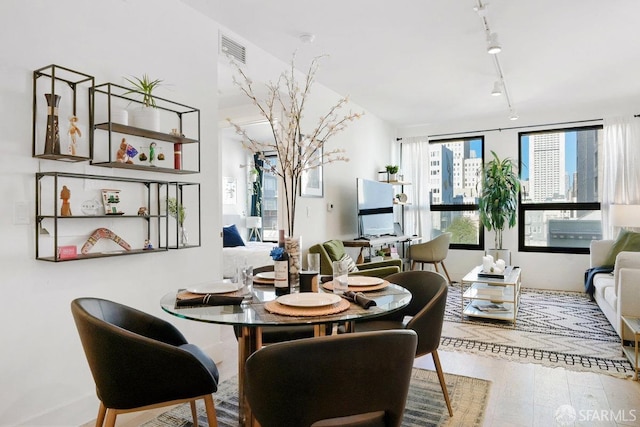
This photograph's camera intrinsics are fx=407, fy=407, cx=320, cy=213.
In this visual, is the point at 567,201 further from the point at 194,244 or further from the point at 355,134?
the point at 194,244

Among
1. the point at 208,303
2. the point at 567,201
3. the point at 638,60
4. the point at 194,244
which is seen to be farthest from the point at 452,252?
the point at 208,303

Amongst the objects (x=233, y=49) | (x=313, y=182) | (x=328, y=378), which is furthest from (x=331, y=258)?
(x=328, y=378)

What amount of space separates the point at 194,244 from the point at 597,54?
389cm

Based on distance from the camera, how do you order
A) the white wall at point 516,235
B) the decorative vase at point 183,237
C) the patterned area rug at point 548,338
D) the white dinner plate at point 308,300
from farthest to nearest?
the white wall at point 516,235 → the patterned area rug at point 548,338 → the decorative vase at point 183,237 → the white dinner plate at point 308,300

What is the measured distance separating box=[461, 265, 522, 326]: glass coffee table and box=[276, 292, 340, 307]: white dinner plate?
2805mm

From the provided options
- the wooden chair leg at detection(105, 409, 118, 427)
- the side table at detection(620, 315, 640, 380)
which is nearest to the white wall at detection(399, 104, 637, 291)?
the side table at detection(620, 315, 640, 380)

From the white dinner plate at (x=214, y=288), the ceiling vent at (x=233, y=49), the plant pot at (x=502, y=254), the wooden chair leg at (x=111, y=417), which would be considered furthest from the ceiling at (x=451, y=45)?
the wooden chair leg at (x=111, y=417)

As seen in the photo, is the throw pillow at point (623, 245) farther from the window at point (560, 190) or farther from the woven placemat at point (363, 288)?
the woven placemat at point (363, 288)

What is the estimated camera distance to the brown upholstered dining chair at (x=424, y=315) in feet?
6.59

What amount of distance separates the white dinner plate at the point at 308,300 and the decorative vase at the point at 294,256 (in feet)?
0.66

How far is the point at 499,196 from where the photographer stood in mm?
5770

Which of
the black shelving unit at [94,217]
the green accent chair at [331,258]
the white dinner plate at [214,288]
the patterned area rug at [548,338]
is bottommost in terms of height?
the patterned area rug at [548,338]

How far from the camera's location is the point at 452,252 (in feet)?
21.3

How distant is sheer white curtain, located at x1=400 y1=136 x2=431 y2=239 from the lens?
21.5 feet
